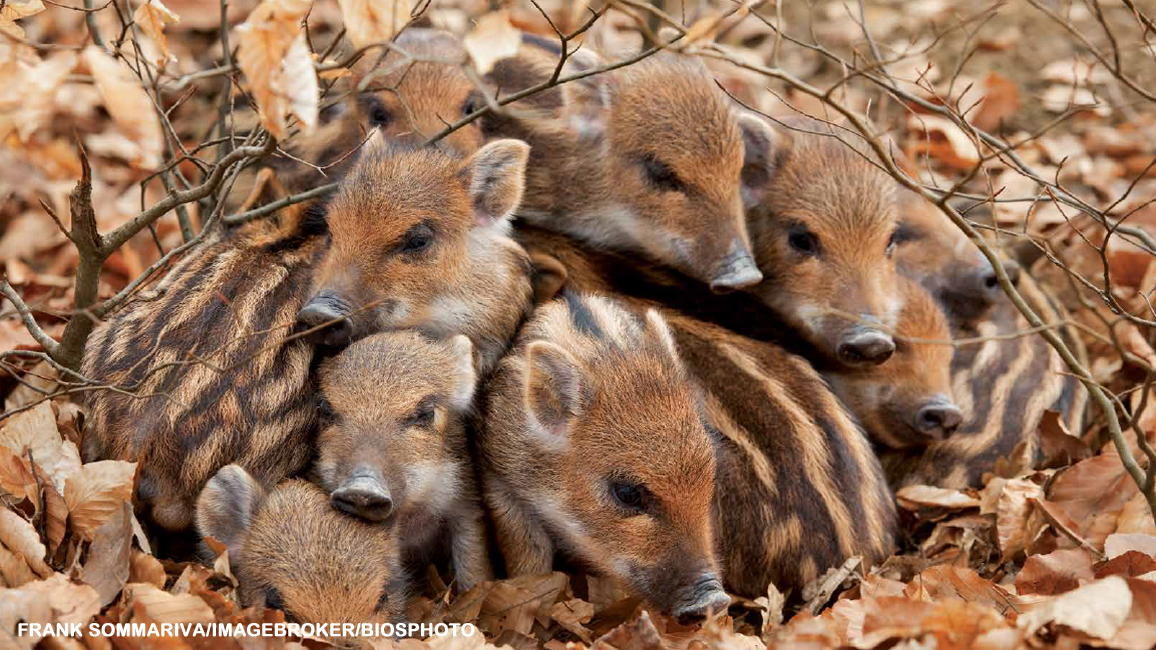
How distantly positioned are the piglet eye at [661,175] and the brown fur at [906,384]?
101 cm

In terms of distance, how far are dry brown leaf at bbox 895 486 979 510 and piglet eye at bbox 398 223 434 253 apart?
2.07 meters

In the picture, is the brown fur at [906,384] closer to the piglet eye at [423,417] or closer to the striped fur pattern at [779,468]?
the striped fur pattern at [779,468]

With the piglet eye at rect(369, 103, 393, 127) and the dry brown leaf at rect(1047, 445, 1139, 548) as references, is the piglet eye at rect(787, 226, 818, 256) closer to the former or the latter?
the dry brown leaf at rect(1047, 445, 1139, 548)

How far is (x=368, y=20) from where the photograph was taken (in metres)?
3.34

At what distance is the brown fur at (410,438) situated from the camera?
3967mm

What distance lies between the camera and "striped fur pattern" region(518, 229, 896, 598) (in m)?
4.31

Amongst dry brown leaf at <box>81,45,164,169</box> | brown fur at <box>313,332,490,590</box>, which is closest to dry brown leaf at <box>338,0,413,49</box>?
dry brown leaf at <box>81,45,164,169</box>

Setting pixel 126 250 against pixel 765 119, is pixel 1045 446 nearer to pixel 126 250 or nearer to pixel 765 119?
pixel 765 119

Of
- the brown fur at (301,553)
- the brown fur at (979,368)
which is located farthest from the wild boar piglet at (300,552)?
the brown fur at (979,368)

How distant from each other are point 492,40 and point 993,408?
9.83ft

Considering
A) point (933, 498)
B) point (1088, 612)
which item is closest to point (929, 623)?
point (1088, 612)

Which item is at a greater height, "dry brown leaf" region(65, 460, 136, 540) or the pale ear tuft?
the pale ear tuft

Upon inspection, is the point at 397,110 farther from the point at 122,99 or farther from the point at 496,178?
the point at 122,99

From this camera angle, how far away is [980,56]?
805 centimetres
